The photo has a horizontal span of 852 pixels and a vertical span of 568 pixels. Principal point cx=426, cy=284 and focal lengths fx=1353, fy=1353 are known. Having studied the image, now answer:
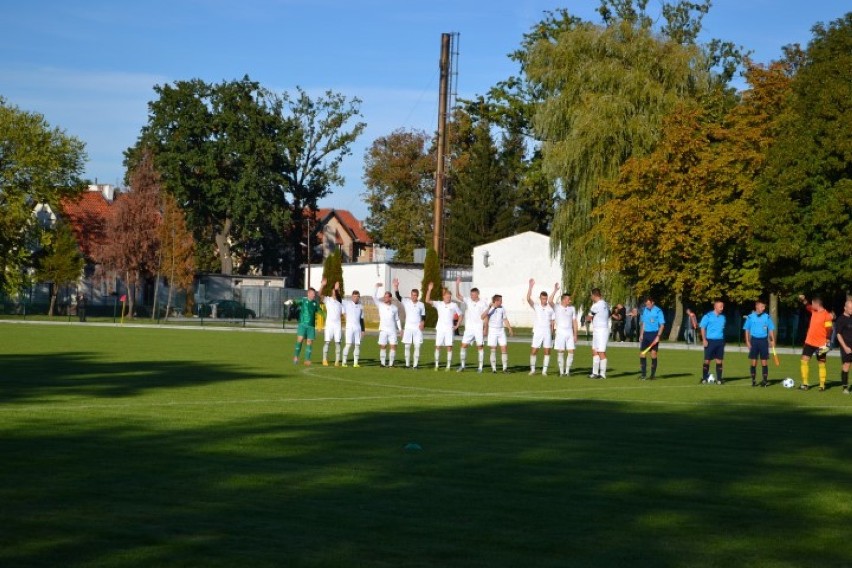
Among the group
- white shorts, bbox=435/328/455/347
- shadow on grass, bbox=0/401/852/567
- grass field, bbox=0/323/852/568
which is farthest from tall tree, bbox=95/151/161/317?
shadow on grass, bbox=0/401/852/567

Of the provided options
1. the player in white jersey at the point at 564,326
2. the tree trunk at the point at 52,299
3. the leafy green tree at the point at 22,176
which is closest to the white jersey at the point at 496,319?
the player in white jersey at the point at 564,326

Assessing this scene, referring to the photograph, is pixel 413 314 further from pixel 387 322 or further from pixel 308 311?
pixel 308 311

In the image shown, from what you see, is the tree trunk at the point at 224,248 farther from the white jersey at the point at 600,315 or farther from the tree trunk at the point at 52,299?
the white jersey at the point at 600,315

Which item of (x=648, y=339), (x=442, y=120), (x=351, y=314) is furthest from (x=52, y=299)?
(x=648, y=339)

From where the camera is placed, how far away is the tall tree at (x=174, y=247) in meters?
94.7

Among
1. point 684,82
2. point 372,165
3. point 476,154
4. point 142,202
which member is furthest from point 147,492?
point 372,165

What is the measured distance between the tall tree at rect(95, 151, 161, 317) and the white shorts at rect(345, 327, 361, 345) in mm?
61628

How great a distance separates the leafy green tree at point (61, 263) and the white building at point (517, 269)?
98.5 ft

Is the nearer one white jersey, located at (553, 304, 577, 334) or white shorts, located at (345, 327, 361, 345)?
white jersey, located at (553, 304, 577, 334)

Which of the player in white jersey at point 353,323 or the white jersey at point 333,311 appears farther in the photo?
the white jersey at point 333,311

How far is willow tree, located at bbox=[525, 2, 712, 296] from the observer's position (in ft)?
201

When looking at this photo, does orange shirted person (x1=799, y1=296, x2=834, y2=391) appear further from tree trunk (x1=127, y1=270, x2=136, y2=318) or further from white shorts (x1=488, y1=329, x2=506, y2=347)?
tree trunk (x1=127, y1=270, x2=136, y2=318)

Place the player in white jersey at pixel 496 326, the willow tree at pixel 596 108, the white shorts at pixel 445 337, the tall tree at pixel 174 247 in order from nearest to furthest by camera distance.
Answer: the player in white jersey at pixel 496 326 < the white shorts at pixel 445 337 < the willow tree at pixel 596 108 < the tall tree at pixel 174 247

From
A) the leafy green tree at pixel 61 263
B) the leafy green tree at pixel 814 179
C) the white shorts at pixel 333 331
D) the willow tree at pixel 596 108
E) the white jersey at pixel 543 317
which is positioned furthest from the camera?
the leafy green tree at pixel 61 263
